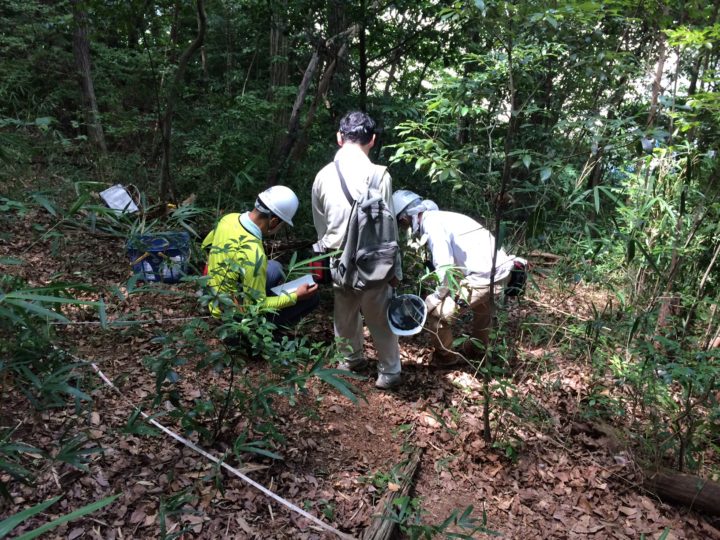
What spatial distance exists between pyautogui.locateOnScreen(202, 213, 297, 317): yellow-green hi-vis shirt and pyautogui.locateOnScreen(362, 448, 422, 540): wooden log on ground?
117 cm

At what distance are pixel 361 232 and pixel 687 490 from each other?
2403 mm

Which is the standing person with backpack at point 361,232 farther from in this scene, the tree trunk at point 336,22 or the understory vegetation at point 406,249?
the tree trunk at point 336,22

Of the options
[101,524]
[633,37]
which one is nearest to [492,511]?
[101,524]

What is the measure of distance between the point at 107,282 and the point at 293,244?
5.30 ft

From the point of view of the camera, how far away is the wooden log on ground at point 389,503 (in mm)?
2207

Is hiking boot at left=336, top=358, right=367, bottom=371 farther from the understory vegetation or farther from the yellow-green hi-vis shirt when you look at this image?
the yellow-green hi-vis shirt

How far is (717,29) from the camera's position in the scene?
2959mm

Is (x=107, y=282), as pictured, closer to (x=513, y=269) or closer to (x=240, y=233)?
(x=240, y=233)

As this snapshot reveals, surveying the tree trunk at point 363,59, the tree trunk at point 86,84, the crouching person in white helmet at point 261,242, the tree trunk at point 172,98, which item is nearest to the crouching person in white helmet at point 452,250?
the crouching person in white helmet at point 261,242

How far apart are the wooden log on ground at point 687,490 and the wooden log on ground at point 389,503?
4.52 ft

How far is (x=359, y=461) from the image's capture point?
9.23 ft

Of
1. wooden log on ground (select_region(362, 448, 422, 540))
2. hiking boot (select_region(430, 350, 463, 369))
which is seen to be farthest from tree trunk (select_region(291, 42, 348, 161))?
wooden log on ground (select_region(362, 448, 422, 540))

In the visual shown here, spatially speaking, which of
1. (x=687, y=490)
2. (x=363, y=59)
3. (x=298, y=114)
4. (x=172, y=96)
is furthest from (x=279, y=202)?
(x=687, y=490)

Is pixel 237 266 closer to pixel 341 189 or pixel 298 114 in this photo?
pixel 341 189
